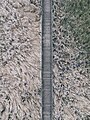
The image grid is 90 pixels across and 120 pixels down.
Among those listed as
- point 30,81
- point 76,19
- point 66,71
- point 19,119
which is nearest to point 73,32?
point 76,19

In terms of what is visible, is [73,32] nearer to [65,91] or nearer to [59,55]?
[59,55]

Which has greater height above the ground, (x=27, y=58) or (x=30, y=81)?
(x=27, y=58)

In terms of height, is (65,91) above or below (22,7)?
below

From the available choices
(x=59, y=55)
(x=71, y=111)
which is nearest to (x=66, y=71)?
(x=59, y=55)

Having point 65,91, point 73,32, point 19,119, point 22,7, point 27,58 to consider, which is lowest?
point 19,119

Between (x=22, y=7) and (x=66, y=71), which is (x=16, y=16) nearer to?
(x=22, y=7)
